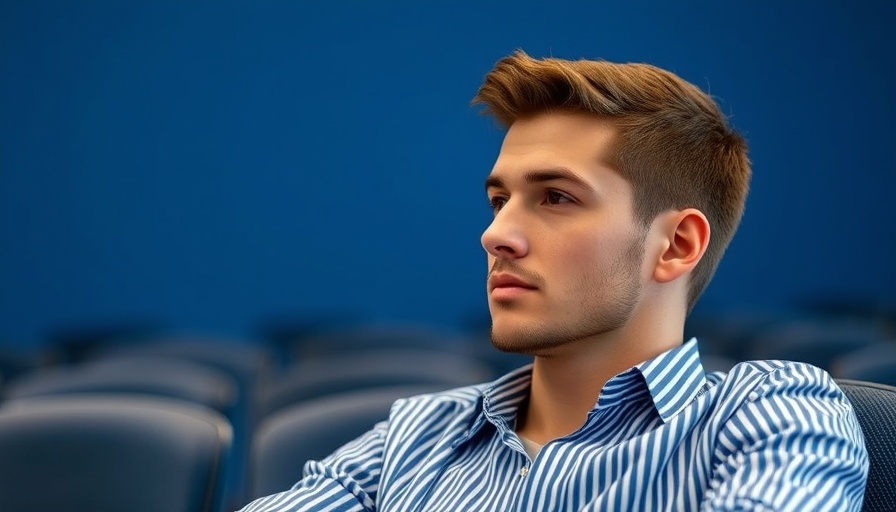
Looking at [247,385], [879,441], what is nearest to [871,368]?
[879,441]

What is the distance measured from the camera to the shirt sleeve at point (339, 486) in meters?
1.67

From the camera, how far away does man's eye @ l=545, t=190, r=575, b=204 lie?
5.17 feet

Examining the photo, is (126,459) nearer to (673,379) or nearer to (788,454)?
(673,379)

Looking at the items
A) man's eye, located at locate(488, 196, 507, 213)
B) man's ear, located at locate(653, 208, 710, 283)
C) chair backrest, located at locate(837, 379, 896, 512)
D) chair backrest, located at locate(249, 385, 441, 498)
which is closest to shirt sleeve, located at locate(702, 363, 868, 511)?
chair backrest, located at locate(837, 379, 896, 512)

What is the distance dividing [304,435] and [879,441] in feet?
3.58

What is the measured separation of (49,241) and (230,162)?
1182 mm

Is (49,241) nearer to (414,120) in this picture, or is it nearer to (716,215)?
(414,120)

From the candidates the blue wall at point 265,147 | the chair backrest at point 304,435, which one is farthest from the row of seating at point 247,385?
the blue wall at point 265,147

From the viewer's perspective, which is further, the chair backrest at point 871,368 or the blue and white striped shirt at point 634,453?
the chair backrest at point 871,368

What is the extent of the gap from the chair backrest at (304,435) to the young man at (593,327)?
400mm

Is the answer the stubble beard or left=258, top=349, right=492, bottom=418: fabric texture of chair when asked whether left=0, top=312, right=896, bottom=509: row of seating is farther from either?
Answer: the stubble beard

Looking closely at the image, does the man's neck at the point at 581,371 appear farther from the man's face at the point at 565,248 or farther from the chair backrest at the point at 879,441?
the chair backrest at the point at 879,441

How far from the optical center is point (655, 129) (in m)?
1.61

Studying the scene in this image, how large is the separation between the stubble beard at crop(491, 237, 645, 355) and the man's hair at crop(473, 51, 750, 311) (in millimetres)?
75
